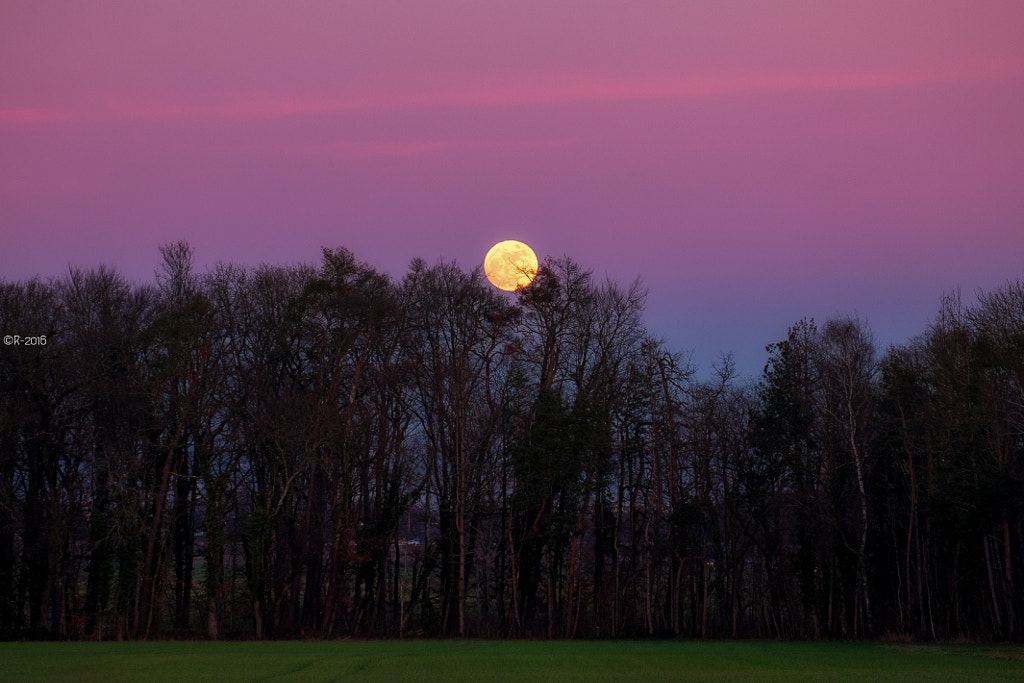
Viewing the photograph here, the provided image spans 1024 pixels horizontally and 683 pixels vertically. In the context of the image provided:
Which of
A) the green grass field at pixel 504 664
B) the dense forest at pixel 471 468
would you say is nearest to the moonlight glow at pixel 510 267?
the dense forest at pixel 471 468

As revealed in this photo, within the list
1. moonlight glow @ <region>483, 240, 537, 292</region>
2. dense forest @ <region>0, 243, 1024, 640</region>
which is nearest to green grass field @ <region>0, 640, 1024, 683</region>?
dense forest @ <region>0, 243, 1024, 640</region>

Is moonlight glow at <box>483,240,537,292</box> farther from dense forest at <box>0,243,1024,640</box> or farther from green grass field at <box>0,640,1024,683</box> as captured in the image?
green grass field at <box>0,640,1024,683</box>

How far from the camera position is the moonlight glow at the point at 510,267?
2073 inches

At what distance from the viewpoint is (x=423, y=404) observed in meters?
50.8

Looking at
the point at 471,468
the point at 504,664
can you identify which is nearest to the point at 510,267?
the point at 471,468

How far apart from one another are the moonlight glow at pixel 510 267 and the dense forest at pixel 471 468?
104 cm

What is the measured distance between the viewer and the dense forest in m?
43.5

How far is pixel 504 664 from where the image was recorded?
2486 cm

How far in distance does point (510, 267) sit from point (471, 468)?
11.4m

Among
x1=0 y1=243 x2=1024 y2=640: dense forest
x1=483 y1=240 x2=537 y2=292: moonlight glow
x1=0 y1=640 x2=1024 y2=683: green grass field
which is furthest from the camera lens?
x1=483 y1=240 x2=537 y2=292: moonlight glow

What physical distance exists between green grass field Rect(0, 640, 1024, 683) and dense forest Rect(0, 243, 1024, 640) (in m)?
12.8

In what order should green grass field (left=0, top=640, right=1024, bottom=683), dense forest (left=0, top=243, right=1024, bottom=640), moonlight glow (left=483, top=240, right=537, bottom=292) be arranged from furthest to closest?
moonlight glow (left=483, top=240, right=537, bottom=292) < dense forest (left=0, top=243, right=1024, bottom=640) < green grass field (left=0, top=640, right=1024, bottom=683)

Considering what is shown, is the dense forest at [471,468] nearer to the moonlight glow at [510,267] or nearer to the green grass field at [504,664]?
the moonlight glow at [510,267]

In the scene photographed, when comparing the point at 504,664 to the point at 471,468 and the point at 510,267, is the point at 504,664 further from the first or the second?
the point at 510,267
